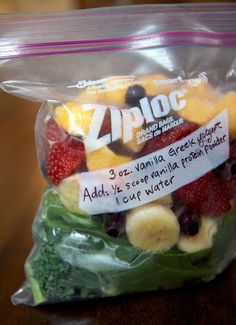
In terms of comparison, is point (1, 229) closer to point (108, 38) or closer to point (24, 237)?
point (24, 237)

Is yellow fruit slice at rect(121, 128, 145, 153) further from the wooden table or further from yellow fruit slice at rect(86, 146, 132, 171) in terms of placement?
the wooden table

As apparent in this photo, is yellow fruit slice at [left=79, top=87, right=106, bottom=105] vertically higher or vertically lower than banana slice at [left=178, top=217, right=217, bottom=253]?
higher

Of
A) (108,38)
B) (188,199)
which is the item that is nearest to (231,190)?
(188,199)

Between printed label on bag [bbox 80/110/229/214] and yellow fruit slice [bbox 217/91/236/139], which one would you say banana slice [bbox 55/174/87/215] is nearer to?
printed label on bag [bbox 80/110/229/214]

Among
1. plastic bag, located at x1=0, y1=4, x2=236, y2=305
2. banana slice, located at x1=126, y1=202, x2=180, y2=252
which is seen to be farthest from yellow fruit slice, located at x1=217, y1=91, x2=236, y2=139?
banana slice, located at x1=126, y1=202, x2=180, y2=252

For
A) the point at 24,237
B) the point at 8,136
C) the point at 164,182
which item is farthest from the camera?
the point at 8,136

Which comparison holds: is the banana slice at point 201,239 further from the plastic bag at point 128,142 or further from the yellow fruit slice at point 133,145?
the yellow fruit slice at point 133,145

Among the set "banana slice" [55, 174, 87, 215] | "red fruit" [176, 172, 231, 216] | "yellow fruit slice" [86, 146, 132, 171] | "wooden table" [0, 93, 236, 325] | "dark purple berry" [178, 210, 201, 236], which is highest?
"yellow fruit slice" [86, 146, 132, 171]
